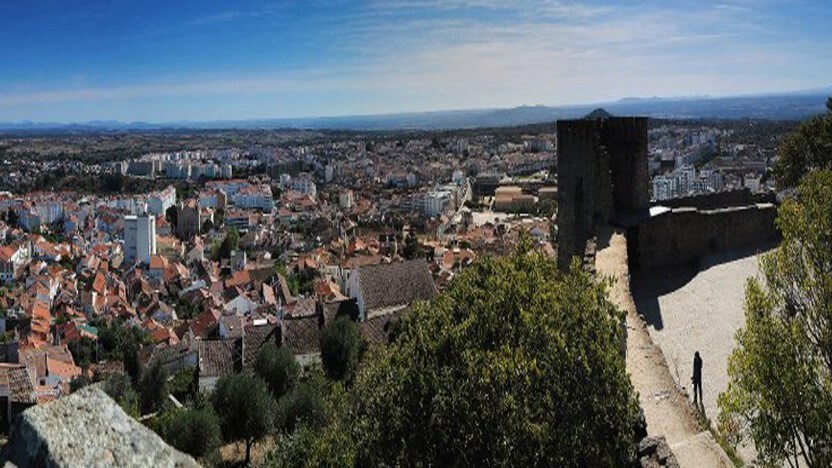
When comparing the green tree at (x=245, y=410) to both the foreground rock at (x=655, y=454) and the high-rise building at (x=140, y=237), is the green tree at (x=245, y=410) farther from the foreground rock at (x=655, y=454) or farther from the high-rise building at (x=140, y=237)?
the high-rise building at (x=140, y=237)

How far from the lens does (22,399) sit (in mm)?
23391

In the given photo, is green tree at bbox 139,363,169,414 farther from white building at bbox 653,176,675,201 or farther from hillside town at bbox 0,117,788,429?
white building at bbox 653,176,675,201

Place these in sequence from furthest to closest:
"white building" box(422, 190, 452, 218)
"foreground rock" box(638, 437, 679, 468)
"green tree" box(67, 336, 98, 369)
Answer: "white building" box(422, 190, 452, 218), "green tree" box(67, 336, 98, 369), "foreground rock" box(638, 437, 679, 468)

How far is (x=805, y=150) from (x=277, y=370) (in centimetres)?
1444

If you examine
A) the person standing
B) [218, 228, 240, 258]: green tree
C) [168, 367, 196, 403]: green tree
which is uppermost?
the person standing

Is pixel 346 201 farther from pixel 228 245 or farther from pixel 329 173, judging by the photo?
pixel 329 173

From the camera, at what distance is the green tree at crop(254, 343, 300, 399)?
20906mm

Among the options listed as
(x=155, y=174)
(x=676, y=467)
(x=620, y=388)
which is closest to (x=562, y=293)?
(x=620, y=388)

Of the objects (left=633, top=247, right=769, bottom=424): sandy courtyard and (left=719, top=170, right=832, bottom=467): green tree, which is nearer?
(left=719, top=170, right=832, bottom=467): green tree

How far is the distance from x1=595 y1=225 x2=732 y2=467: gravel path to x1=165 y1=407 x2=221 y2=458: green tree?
32.1 ft

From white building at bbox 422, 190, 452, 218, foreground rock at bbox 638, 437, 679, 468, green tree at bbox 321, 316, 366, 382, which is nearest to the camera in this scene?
foreground rock at bbox 638, 437, 679, 468

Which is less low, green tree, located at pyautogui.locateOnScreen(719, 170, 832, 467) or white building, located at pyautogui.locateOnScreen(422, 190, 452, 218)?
green tree, located at pyautogui.locateOnScreen(719, 170, 832, 467)

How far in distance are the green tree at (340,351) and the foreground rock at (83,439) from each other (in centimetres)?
1949

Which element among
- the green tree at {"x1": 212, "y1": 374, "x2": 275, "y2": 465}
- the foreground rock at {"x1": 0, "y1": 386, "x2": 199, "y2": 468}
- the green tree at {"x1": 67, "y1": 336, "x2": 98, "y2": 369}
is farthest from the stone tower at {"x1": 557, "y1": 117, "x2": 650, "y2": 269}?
the green tree at {"x1": 67, "y1": 336, "x2": 98, "y2": 369}
